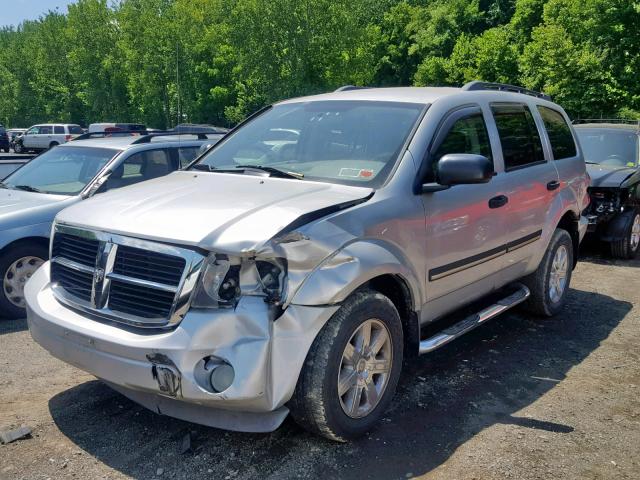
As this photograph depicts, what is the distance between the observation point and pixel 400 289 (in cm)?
367

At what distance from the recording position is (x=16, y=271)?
18.3 feet

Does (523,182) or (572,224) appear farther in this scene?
(572,224)

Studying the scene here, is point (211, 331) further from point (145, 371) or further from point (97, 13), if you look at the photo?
point (97, 13)

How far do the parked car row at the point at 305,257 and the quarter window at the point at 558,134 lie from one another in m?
0.34

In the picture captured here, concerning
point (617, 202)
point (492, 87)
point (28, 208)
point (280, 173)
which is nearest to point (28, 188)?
point (28, 208)

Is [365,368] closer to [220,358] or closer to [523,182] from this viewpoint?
[220,358]

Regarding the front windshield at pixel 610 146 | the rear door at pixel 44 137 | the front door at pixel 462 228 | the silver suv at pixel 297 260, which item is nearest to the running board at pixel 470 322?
the silver suv at pixel 297 260

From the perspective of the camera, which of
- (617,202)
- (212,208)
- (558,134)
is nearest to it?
(212,208)

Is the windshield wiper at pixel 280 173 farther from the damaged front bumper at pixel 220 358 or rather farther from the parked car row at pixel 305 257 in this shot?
the damaged front bumper at pixel 220 358

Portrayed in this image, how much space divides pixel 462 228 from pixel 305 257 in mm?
1538

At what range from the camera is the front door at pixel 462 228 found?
387cm

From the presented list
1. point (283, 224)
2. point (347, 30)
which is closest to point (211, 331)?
point (283, 224)

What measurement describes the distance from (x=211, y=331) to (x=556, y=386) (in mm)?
2680

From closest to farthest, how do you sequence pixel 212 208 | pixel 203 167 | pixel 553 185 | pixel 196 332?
pixel 196 332 → pixel 212 208 → pixel 203 167 → pixel 553 185
